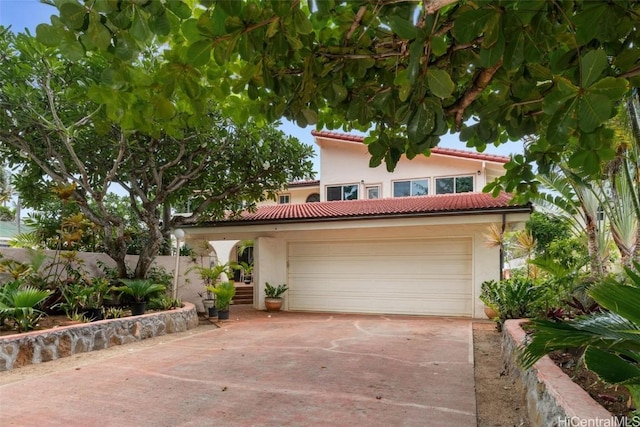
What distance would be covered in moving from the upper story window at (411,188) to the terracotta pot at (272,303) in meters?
7.51

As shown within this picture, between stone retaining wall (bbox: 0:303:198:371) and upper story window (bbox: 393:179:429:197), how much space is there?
36.6ft

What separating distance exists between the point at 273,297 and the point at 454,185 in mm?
9179

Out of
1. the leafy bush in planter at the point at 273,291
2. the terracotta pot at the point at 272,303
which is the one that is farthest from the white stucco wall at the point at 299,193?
the terracotta pot at the point at 272,303

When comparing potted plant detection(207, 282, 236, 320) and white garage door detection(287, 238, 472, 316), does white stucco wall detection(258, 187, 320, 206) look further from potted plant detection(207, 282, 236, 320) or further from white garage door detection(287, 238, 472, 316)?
potted plant detection(207, 282, 236, 320)

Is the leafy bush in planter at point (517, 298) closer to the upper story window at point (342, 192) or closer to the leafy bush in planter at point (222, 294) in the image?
the leafy bush in planter at point (222, 294)

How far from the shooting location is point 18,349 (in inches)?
249

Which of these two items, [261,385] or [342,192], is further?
[342,192]

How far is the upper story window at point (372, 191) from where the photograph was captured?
18.5m

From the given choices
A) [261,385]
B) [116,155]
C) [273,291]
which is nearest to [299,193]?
[273,291]

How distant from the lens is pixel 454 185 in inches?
673

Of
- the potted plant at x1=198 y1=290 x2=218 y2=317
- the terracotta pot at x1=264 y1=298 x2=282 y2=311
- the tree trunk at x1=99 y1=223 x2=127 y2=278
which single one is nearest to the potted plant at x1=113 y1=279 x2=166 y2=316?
the tree trunk at x1=99 y1=223 x2=127 y2=278

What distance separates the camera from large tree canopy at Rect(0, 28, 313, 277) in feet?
23.7

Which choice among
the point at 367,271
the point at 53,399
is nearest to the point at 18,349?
the point at 53,399

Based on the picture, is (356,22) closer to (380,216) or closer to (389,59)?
(389,59)
